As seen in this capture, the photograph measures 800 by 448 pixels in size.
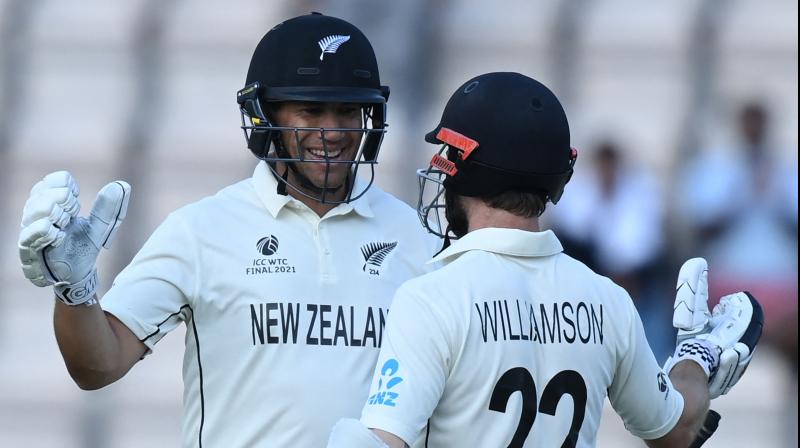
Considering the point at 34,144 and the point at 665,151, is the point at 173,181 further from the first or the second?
the point at 665,151

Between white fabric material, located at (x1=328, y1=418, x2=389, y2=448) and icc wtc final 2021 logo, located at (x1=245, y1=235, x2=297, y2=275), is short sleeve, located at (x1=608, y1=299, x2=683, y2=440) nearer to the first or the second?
white fabric material, located at (x1=328, y1=418, x2=389, y2=448)

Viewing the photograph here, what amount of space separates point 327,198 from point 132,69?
364cm

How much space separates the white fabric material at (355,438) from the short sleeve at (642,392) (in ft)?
A: 1.69

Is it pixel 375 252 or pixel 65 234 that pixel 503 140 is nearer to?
pixel 375 252

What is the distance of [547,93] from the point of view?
7.61 ft

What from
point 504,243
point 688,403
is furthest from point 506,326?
point 688,403

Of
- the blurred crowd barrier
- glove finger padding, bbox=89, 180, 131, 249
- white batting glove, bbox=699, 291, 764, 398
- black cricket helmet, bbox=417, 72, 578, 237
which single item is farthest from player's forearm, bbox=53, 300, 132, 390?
the blurred crowd barrier

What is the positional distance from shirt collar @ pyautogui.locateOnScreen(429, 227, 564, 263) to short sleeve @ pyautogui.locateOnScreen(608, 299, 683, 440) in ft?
0.72

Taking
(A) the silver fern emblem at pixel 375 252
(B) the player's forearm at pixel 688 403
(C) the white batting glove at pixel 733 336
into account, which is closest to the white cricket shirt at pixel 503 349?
(B) the player's forearm at pixel 688 403

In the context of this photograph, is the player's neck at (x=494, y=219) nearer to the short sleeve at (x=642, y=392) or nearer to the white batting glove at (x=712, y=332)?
the short sleeve at (x=642, y=392)

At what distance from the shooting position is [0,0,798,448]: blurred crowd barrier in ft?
17.3

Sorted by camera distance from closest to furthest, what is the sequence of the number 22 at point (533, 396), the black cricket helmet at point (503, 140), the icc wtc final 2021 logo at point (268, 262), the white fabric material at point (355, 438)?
the white fabric material at point (355, 438)
the number 22 at point (533, 396)
the black cricket helmet at point (503, 140)
the icc wtc final 2021 logo at point (268, 262)

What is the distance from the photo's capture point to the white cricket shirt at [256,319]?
2.52 m

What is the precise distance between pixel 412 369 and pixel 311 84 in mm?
829
